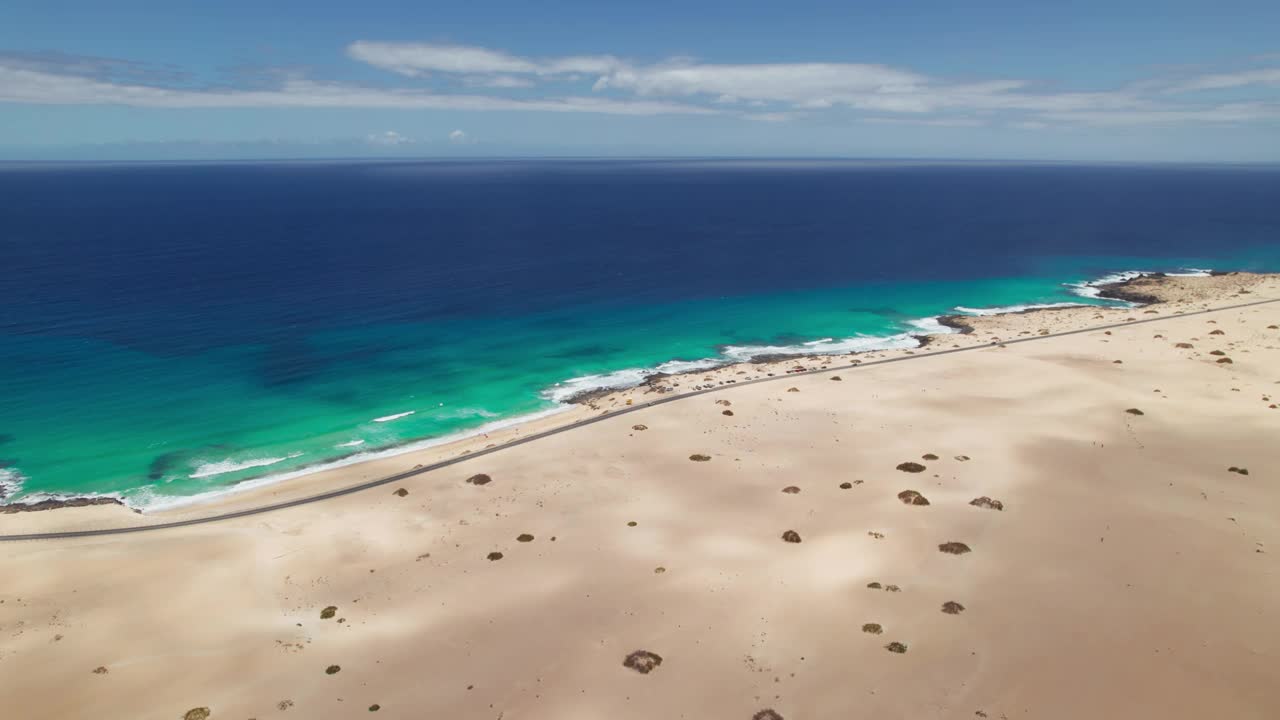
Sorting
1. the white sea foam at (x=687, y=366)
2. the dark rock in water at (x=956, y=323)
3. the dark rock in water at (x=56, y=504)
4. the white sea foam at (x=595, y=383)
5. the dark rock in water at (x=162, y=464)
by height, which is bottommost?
the dark rock in water at (x=162, y=464)

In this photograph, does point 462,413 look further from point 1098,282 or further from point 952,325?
point 1098,282

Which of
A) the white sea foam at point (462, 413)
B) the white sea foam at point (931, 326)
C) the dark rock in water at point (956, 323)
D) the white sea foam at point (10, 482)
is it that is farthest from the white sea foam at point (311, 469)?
the dark rock in water at point (956, 323)

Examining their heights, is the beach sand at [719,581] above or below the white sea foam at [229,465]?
above

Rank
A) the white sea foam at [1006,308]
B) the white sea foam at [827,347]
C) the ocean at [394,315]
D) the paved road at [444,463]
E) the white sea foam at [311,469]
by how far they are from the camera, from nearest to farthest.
A: the paved road at [444,463]
the white sea foam at [311,469]
the ocean at [394,315]
the white sea foam at [827,347]
the white sea foam at [1006,308]

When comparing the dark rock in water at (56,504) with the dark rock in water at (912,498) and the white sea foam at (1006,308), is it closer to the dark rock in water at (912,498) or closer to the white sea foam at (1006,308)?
the dark rock in water at (912,498)

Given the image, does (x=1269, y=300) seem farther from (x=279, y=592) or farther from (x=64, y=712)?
(x=64, y=712)

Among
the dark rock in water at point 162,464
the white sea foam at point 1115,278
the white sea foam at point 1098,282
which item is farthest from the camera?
the white sea foam at point 1115,278

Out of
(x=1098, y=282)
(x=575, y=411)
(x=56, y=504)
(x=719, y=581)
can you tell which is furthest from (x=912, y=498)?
(x=1098, y=282)
